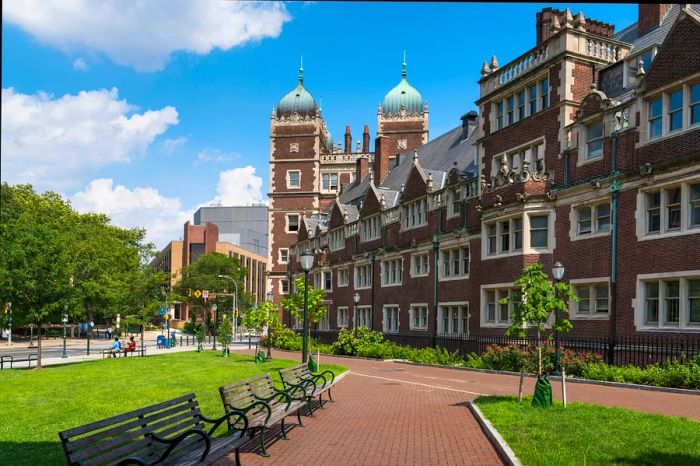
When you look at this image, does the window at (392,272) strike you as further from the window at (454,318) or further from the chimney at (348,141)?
the chimney at (348,141)

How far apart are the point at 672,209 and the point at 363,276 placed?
27.3m

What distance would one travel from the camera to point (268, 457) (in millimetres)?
9641

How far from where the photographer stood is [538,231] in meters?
26.4

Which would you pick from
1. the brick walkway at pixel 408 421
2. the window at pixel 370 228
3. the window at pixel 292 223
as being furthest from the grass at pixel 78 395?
the window at pixel 292 223

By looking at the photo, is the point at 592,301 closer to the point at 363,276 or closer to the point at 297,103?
the point at 363,276

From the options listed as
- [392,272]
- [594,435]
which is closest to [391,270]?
[392,272]

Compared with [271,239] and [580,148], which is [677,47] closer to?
[580,148]

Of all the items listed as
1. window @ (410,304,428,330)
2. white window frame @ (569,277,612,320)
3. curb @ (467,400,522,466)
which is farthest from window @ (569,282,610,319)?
window @ (410,304,428,330)

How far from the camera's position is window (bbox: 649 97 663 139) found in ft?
71.0

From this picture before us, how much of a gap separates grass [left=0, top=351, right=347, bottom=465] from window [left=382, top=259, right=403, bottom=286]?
12.7 metres

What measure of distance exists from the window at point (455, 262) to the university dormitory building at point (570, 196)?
A: 88 millimetres

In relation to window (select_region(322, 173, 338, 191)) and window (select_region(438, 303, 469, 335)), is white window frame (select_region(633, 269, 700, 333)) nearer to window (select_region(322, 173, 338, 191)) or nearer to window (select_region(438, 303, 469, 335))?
window (select_region(438, 303, 469, 335))

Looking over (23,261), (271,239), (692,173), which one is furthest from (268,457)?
(271,239)

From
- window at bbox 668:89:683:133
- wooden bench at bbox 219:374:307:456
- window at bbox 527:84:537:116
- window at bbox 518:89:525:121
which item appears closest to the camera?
wooden bench at bbox 219:374:307:456
